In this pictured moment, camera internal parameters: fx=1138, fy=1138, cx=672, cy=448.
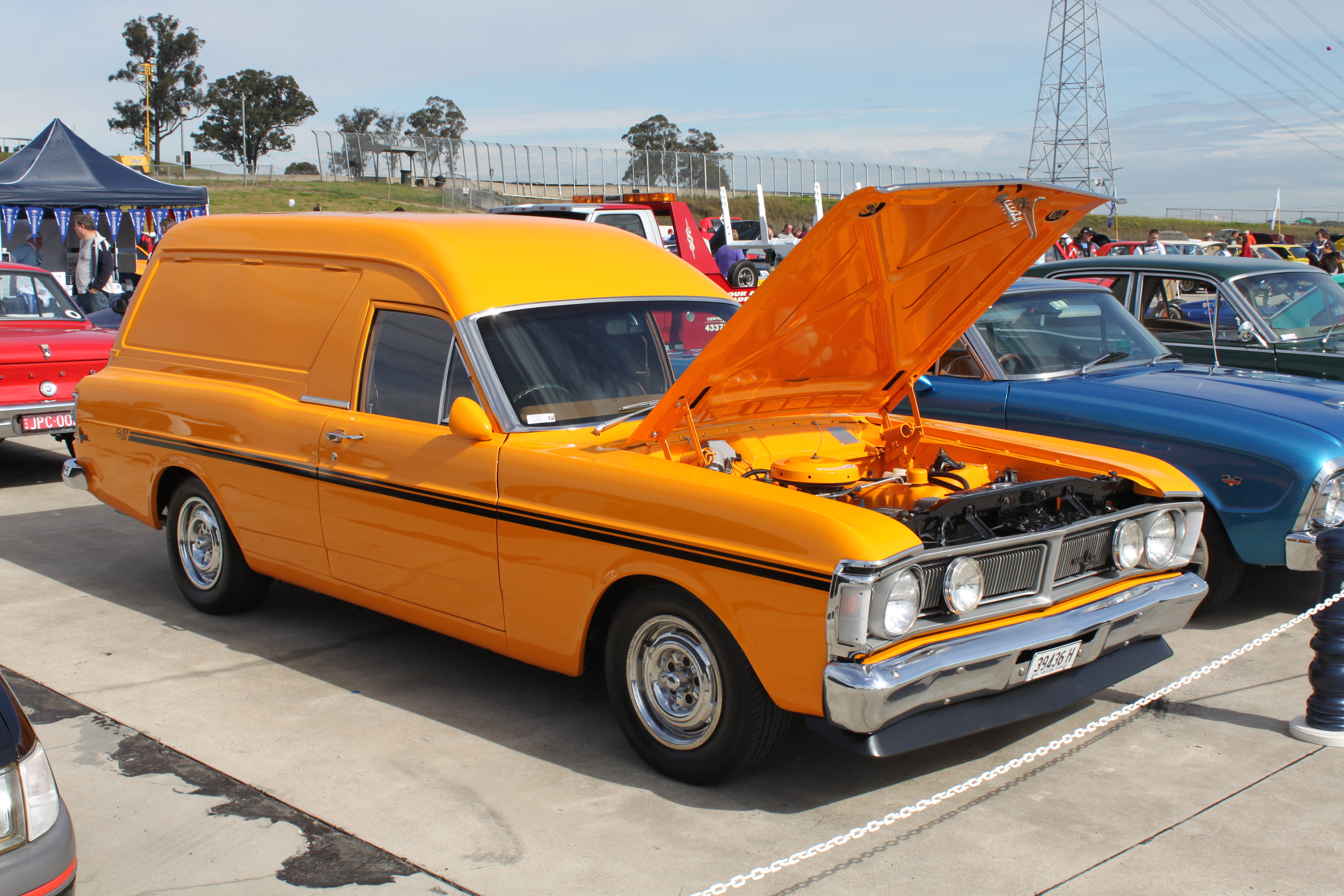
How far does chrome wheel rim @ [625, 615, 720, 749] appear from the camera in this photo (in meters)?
3.89

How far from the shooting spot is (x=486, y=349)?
4.58m

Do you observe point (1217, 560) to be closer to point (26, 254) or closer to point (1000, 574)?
point (1000, 574)

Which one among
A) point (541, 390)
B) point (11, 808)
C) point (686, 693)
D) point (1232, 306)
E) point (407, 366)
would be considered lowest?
point (686, 693)

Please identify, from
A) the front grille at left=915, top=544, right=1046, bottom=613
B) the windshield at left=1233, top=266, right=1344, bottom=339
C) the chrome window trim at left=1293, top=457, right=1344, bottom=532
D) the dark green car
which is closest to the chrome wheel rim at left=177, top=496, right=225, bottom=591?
the front grille at left=915, top=544, right=1046, bottom=613

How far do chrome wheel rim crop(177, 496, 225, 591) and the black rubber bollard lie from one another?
5035 mm

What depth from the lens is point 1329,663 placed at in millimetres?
4395

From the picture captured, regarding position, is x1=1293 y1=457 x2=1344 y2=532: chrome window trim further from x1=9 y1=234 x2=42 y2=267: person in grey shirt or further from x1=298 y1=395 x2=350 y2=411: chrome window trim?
x1=9 y1=234 x2=42 y2=267: person in grey shirt

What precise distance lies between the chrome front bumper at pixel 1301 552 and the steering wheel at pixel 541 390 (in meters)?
3.43

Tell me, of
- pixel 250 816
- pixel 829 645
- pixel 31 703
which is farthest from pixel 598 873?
pixel 31 703

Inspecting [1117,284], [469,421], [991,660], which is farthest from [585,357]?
[1117,284]

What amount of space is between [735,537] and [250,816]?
6.16 feet

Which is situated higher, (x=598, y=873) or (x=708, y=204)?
(x=708, y=204)

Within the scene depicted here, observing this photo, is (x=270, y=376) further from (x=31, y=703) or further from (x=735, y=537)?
(x=735, y=537)

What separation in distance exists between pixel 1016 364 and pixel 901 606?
3.79m
